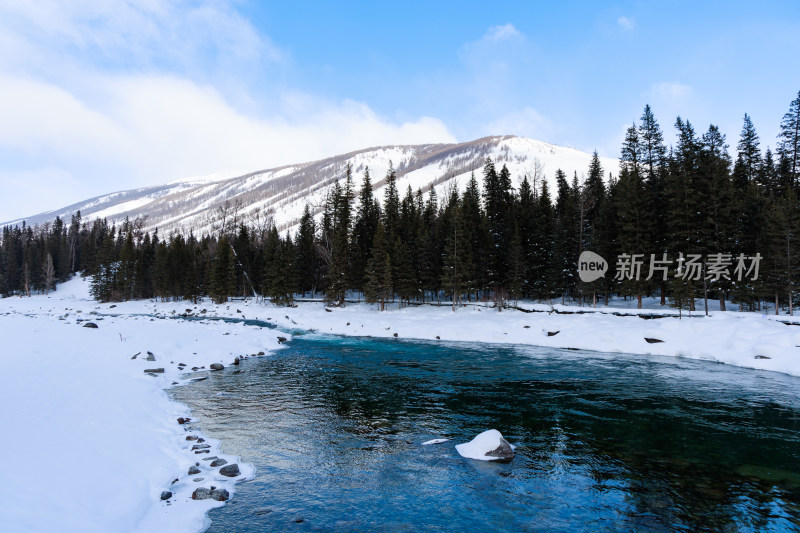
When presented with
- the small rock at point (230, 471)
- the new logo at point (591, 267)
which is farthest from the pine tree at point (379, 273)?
the small rock at point (230, 471)

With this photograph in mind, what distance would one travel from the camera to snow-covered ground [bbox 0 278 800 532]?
6605 mm

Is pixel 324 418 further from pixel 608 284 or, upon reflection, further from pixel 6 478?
pixel 608 284

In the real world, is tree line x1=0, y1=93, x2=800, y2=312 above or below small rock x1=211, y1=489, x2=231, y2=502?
above

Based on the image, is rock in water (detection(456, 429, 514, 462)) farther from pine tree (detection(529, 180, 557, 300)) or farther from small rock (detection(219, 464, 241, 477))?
pine tree (detection(529, 180, 557, 300))

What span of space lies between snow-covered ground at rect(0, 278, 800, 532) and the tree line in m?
10.9

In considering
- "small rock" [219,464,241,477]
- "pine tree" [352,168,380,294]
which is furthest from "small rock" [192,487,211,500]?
"pine tree" [352,168,380,294]

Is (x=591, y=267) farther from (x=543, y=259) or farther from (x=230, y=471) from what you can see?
(x=230, y=471)

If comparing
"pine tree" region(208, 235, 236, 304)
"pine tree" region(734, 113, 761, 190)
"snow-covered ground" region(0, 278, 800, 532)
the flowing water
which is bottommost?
the flowing water

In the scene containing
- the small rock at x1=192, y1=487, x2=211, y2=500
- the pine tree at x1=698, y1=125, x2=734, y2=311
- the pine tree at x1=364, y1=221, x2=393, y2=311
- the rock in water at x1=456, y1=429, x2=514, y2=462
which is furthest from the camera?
the pine tree at x1=364, y1=221, x2=393, y2=311

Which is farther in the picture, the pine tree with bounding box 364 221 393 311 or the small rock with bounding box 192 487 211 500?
the pine tree with bounding box 364 221 393 311

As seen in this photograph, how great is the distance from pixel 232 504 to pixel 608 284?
153 feet

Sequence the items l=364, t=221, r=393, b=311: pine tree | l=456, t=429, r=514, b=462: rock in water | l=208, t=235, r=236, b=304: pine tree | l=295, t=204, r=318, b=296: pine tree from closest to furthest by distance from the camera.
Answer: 1. l=456, t=429, r=514, b=462: rock in water
2. l=364, t=221, r=393, b=311: pine tree
3. l=295, t=204, r=318, b=296: pine tree
4. l=208, t=235, r=236, b=304: pine tree

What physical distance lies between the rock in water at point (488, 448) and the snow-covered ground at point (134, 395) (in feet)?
18.0

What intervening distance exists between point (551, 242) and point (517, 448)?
145ft
